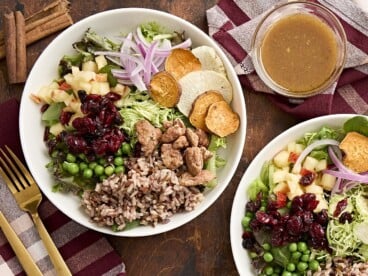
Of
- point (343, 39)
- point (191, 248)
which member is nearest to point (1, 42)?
point (191, 248)

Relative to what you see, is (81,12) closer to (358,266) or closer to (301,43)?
(301,43)

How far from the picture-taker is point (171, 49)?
3900 mm

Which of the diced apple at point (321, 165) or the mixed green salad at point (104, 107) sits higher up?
the mixed green salad at point (104, 107)

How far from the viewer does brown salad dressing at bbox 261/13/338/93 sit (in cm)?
401

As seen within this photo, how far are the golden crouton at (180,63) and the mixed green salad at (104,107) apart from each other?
5 cm

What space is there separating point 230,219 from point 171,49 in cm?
101

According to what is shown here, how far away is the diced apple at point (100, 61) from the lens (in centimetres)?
389

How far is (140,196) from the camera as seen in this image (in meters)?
3.79

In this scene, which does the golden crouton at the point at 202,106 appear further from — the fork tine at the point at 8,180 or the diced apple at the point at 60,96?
the fork tine at the point at 8,180

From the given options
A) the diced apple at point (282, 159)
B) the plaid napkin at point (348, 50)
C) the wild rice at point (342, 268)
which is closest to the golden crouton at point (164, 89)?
the plaid napkin at point (348, 50)

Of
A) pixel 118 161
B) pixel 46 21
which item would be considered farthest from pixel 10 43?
pixel 118 161

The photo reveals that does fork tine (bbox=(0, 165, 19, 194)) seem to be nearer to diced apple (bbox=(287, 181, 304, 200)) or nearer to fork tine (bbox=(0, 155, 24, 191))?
fork tine (bbox=(0, 155, 24, 191))

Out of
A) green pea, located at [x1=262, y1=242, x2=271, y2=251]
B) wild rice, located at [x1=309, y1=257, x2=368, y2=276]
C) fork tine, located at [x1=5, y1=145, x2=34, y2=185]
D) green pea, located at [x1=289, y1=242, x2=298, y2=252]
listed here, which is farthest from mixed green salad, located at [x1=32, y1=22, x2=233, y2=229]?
wild rice, located at [x1=309, y1=257, x2=368, y2=276]

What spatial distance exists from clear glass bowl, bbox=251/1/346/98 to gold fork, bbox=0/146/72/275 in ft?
4.75
